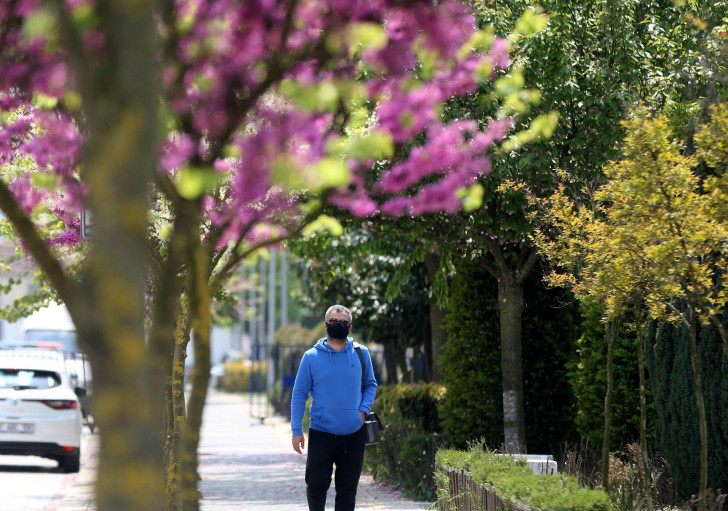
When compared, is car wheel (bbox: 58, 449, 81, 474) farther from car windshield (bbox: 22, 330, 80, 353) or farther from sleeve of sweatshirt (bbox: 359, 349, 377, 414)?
car windshield (bbox: 22, 330, 80, 353)

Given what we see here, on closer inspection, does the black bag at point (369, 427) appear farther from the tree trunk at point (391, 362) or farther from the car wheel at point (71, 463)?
the tree trunk at point (391, 362)

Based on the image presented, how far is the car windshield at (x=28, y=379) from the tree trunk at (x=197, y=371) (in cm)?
1359

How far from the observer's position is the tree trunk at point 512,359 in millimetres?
14648

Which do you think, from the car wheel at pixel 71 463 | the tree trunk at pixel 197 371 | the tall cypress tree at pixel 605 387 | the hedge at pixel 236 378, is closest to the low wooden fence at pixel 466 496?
the tall cypress tree at pixel 605 387

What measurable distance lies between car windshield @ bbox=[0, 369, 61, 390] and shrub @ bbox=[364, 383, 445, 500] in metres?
4.82

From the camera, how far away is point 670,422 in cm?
1077

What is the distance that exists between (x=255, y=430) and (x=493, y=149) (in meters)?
16.5

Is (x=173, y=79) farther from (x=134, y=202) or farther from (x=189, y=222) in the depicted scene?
(x=134, y=202)

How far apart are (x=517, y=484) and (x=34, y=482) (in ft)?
33.1

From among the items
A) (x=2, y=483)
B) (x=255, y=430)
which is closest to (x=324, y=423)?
(x=2, y=483)

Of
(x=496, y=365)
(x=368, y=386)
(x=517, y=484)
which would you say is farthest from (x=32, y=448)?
(x=517, y=484)

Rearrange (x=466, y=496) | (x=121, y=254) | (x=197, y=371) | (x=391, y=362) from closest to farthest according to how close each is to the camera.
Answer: (x=121, y=254), (x=197, y=371), (x=466, y=496), (x=391, y=362)

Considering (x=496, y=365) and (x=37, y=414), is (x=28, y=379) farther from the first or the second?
(x=496, y=365)

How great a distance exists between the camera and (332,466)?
29.7ft
